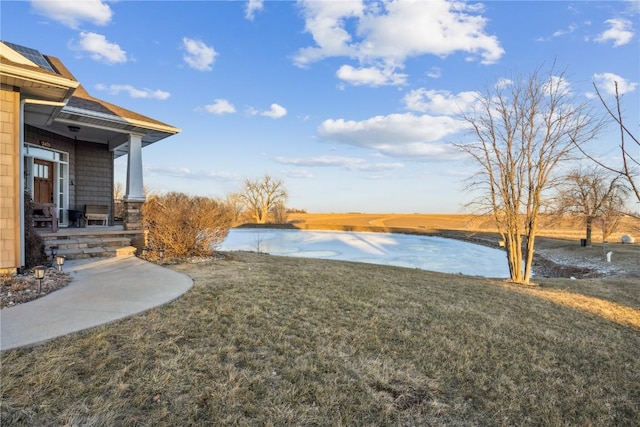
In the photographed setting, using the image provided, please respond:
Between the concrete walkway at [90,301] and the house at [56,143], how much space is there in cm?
126

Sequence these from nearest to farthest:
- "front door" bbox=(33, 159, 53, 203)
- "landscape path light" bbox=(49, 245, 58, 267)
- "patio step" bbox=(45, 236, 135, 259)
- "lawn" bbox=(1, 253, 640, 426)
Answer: "lawn" bbox=(1, 253, 640, 426) < "landscape path light" bbox=(49, 245, 58, 267) < "patio step" bbox=(45, 236, 135, 259) < "front door" bbox=(33, 159, 53, 203)

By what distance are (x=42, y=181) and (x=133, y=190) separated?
299 centimetres

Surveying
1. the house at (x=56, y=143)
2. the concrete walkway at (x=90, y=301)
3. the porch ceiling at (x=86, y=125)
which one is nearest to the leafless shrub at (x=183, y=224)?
the house at (x=56, y=143)

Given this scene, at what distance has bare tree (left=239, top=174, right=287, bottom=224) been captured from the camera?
38.2 meters

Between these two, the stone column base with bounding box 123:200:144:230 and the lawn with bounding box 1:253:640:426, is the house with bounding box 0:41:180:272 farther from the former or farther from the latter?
the lawn with bounding box 1:253:640:426

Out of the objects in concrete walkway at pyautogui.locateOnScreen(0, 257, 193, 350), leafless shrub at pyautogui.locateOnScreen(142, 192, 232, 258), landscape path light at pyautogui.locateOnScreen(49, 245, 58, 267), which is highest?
leafless shrub at pyautogui.locateOnScreen(142, 192, 232, 258)

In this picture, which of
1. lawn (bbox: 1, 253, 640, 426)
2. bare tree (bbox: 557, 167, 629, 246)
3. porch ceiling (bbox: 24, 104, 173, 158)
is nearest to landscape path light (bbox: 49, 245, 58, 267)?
porch ceiling (bbox: 24, 104, 173, 158)

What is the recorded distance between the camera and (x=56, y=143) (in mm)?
9547

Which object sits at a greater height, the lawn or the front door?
the front door

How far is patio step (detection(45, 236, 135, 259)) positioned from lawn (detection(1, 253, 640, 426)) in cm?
372

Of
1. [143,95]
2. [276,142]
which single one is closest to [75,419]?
[143,95]

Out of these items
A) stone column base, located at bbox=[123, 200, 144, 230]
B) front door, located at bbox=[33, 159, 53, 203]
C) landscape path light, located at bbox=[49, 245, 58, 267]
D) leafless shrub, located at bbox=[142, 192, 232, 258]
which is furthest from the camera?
front door, located at bbox=[33, 159, 53, 203]

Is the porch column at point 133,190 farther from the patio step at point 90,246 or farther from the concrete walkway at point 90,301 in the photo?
the concrete walkway at point 90,301

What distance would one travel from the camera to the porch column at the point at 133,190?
853 centimetres
